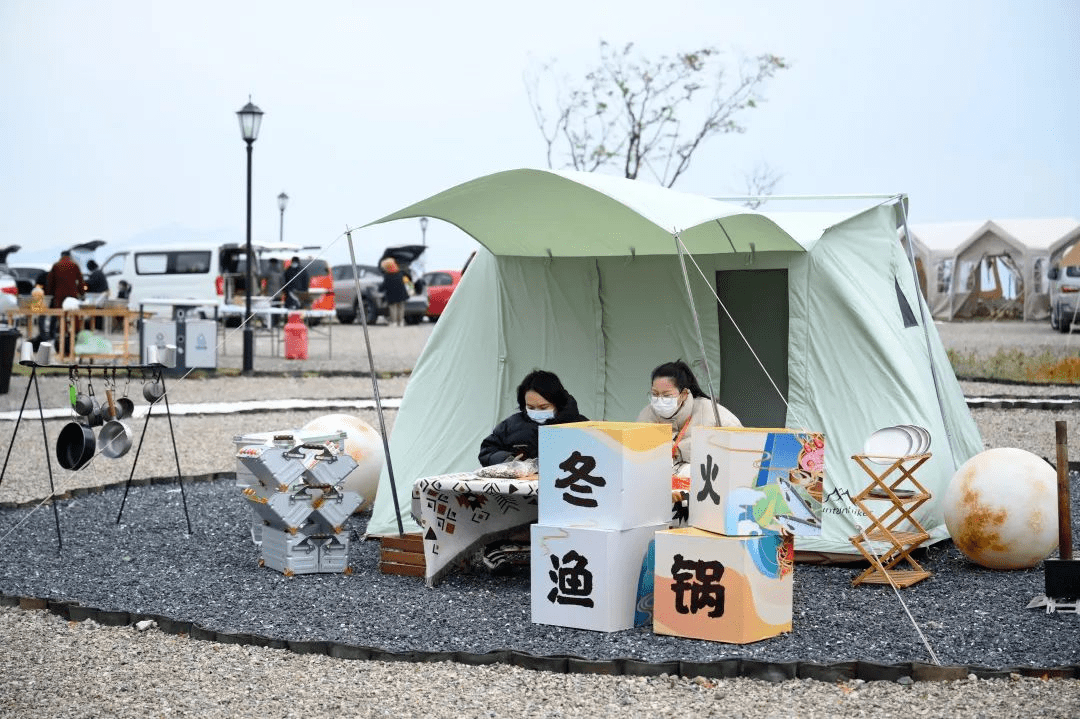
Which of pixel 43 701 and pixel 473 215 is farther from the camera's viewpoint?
pixel 473 215

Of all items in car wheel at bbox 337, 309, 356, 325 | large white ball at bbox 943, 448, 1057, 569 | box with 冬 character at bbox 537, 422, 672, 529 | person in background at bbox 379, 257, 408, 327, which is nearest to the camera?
box with 冬 character at bbox 537, 422, 672, 529

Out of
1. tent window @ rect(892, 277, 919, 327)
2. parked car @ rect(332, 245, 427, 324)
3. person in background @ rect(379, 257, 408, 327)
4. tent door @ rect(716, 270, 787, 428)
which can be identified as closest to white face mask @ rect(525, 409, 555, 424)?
tent door @ rect(716, 270, 787, 428)

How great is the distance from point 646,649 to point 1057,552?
2.55 m

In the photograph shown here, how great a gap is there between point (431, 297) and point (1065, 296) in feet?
38.6

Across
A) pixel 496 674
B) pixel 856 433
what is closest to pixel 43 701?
pixel 496 674

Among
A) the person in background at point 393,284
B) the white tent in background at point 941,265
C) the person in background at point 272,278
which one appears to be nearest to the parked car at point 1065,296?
the white tent in background at point 941,265

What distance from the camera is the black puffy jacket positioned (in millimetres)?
5891

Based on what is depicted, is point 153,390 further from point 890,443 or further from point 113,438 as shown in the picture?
point 890,443

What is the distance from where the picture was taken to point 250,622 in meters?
4.93

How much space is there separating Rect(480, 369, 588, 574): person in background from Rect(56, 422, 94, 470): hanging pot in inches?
75.7

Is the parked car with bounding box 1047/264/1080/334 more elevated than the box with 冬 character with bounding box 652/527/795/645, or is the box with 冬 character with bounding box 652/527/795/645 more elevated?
the parked car with bounding box 1047/264/1080/334

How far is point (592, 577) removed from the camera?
188 inches

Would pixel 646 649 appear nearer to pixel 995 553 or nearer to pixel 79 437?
pixel 995 553

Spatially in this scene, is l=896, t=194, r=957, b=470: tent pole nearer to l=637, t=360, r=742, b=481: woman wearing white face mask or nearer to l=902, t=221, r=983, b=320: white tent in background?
l=637, t=360, r=742, b=481: woman wearing white face mask
